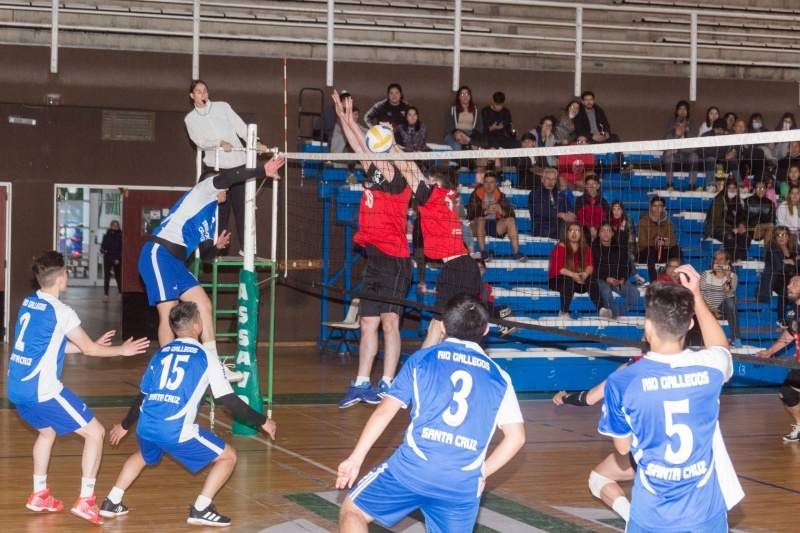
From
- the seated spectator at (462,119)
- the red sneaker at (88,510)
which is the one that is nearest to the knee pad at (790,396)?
the red sneaker at (88,510)

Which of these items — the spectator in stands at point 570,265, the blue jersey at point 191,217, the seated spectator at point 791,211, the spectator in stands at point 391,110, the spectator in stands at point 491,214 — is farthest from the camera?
the spectator in stands at point 391,110

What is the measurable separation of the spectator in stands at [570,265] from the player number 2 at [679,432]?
8.67 meters

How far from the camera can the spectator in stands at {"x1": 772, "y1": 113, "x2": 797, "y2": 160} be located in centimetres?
1573

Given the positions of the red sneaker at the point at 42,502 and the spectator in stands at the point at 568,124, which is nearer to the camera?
the red sneaker at the point at 42,502

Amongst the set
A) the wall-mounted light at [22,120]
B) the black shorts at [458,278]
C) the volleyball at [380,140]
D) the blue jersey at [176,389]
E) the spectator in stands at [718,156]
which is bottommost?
the blue jersey at [176,389]

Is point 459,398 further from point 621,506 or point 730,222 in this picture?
point 730,222

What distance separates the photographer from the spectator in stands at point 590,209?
44.4ft

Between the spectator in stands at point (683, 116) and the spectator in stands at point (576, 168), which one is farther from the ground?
the spectator in stands at point (683, 116)

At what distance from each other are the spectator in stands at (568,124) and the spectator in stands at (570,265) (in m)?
2.63

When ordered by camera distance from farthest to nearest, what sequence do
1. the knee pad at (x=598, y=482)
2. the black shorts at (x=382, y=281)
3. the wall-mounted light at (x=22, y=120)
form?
the wall-mounted light at (x=22, y=120) < the black shorts at (x=382, y=281) < the knee pad at (x=598, y=482)

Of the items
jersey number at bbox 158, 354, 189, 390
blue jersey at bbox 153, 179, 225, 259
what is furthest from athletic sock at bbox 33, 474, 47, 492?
blue jersey at bbox 153, 179, 225, 259

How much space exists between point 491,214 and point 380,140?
538cm

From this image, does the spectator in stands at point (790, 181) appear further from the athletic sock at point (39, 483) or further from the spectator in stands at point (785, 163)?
the athletic sock at point (39, 483)

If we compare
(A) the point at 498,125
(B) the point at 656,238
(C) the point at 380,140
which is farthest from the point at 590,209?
(C) the point at 380,140
